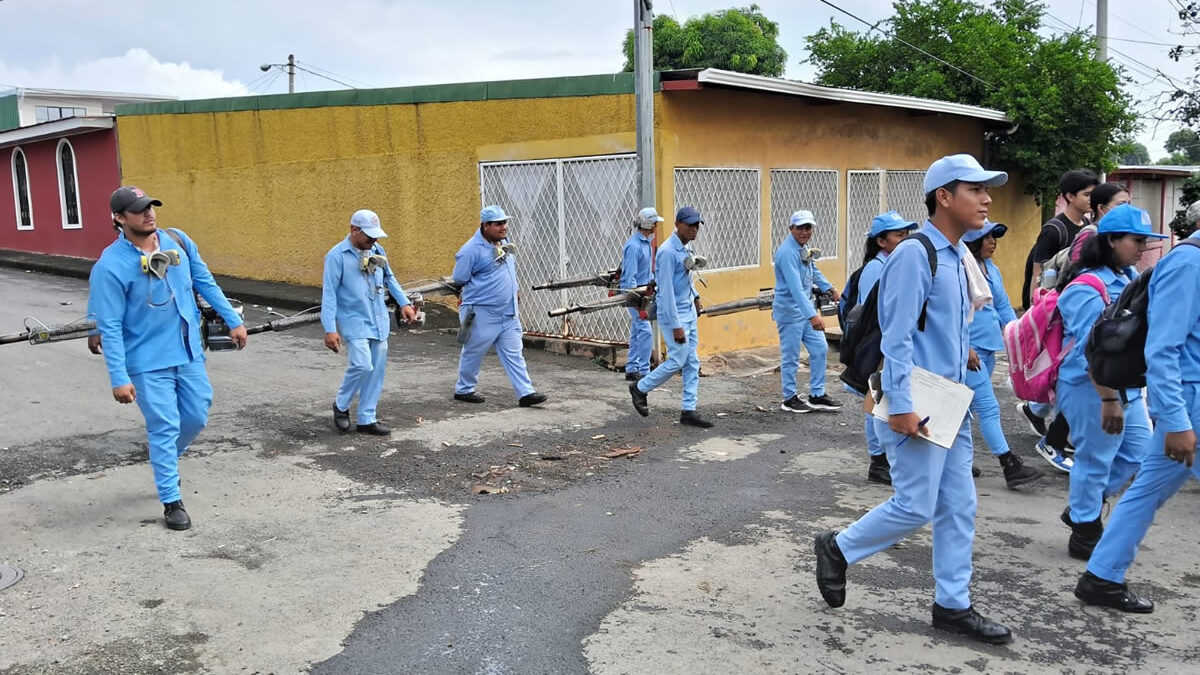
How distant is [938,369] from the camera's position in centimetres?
417

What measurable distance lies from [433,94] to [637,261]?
14.5 feet

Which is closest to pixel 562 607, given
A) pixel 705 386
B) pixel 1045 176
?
pixel 705 386

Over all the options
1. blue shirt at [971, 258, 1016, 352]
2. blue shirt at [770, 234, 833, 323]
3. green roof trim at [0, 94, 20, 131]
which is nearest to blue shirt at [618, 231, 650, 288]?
blue shirt at [770, 234, 833, 323]

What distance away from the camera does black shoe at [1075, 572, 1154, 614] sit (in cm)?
443

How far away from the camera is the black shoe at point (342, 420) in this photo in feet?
26.3

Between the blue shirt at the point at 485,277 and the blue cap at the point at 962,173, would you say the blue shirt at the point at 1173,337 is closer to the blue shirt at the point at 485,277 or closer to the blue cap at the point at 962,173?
the blue cap at the point at 962,173

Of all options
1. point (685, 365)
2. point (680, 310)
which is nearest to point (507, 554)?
point (685, 365)

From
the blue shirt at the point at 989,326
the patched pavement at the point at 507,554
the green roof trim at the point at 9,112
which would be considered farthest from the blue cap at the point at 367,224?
the green roof trim at the point at 9,112

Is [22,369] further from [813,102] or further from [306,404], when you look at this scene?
[813,102]

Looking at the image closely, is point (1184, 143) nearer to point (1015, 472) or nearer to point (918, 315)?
point (1015, 472)

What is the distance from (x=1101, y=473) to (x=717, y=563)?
1924 millimetres

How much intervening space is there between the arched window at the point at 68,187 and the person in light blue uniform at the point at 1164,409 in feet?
66.3

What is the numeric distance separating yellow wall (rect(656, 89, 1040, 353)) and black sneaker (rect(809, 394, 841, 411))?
8.92ft

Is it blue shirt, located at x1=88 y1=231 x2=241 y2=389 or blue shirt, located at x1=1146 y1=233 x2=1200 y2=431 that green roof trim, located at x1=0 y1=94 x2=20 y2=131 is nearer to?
blue shirt, located at x1=88 y1=231 x2=241 y2=389
